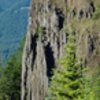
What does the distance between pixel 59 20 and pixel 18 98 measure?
26.9 metres

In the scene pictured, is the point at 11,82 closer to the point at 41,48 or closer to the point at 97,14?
the point at 41,48

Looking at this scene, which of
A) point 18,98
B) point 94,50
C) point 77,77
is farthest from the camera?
point 18,98

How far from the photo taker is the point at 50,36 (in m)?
78.8

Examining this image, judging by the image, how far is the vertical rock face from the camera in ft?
228

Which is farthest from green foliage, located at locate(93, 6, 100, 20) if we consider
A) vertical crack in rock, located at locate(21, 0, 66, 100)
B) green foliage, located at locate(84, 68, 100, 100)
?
green foliage, located at locate(84, 68, 100, 100)

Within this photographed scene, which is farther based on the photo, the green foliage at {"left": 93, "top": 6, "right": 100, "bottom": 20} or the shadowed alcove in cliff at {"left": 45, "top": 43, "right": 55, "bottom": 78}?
the shadowed alcove in cliff at {"left": 45, "top": 43, "right": 55, "bottom": 78}

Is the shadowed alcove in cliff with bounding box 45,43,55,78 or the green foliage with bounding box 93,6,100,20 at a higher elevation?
the green foliage with bounding box 93,6,100,20

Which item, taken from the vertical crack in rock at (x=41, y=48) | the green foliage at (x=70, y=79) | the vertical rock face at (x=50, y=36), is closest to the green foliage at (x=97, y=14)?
the vertical rock face at (x=50, y=36)

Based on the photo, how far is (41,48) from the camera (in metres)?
80.4

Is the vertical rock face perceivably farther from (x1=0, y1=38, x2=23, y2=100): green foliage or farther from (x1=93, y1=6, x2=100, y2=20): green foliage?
(x1=0, y1=38, x2=23, y2=100): green foliage

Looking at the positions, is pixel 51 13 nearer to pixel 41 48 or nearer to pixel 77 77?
pixel 41 48

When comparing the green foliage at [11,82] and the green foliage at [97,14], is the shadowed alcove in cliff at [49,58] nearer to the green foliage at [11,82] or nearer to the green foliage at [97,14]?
the green foliage at [97,14]

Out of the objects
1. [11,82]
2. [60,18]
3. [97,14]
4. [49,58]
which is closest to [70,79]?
[97,14]

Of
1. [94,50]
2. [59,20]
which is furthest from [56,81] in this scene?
[59,20]
